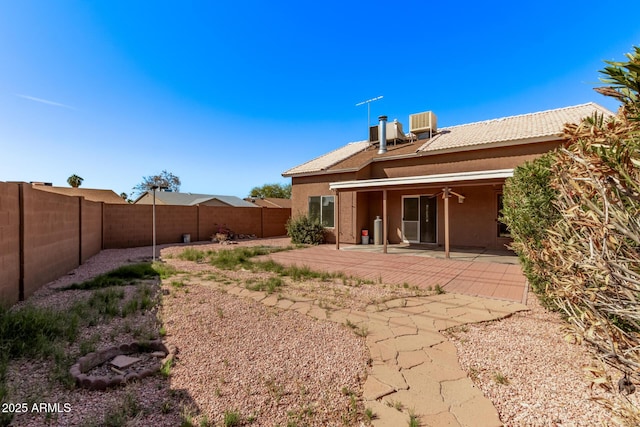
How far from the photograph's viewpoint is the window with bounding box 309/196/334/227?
1465 centimetres

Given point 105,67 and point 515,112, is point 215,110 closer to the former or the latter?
point 105,67

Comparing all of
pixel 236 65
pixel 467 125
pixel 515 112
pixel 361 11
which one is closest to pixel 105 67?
pixel 236 65

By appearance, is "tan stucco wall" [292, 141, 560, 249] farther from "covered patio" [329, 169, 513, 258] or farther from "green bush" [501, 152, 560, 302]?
"green bush" [501, 152, 560, 302]

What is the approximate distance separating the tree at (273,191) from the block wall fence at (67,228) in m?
37.3

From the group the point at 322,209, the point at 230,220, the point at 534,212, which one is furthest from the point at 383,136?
the point at 534,212

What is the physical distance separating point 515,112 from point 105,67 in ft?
59.9

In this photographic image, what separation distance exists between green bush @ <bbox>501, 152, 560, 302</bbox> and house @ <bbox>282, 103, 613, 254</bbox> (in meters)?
4.44

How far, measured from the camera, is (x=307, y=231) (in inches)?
568

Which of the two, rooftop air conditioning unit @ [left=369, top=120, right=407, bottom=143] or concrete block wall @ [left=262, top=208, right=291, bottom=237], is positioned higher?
rooftop air conditioning unit @ [left=369, top=120, right=407, bottom=143]

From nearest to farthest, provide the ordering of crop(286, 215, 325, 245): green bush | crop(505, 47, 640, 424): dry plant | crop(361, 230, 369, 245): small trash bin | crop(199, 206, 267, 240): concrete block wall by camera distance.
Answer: crop(505, 47, 640, 424): dry plant
crop(361, 230, 369, 245): small trash bin
crop(286, 215, 325, 245): green bush
crop(199, 206, 267, 240): concrete block wall

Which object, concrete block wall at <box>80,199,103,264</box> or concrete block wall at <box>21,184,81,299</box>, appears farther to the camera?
concrete block wall at <box>80,199,103,264</box>

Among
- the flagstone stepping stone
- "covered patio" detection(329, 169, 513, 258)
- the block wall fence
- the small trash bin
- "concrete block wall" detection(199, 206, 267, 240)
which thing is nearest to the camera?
the flagstone stepping stone

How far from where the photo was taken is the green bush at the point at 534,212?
156 inches

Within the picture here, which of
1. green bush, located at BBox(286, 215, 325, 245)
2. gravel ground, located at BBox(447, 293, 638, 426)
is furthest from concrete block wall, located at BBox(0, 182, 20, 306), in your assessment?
green bush, located at BBox(286, 215, 325, 245)
